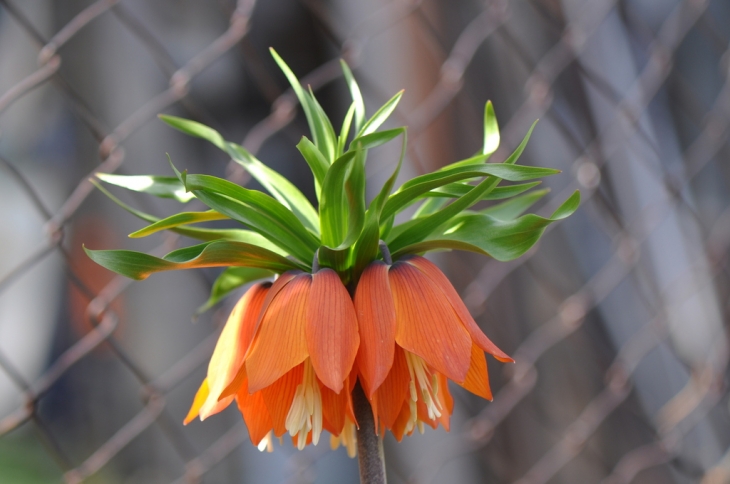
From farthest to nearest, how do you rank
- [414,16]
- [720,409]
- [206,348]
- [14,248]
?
[720,409], [414,16], [14,248], [206,348]

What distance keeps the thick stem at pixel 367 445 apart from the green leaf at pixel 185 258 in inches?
2.4

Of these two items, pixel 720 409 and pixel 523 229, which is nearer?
pixel 523 229

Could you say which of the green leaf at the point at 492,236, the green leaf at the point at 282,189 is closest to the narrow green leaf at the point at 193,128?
the green leaf at the point at 282,189

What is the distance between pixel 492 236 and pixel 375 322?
6 cm

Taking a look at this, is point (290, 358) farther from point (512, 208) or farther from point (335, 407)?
point (512, 208)

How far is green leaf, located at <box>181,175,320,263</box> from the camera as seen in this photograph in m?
0.20

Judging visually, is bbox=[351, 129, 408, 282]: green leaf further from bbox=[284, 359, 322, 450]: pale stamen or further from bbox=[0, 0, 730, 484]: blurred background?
bbox=[0, 0, 730, 484]: blurred background

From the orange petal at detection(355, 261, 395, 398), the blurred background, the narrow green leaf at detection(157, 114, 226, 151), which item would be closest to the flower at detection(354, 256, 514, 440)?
the orange petal at detection(355, 261, 395, 398)

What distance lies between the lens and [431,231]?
0.75ft

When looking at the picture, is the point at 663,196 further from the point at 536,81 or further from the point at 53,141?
the point at 53,141

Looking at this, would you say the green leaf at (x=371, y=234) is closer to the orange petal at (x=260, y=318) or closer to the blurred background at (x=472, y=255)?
the orange petal at (x=260, y=318)

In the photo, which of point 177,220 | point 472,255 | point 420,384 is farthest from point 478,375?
point 472,255

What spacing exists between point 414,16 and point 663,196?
1.86 feet

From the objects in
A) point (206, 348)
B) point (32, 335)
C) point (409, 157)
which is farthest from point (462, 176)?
point (32, 335)
